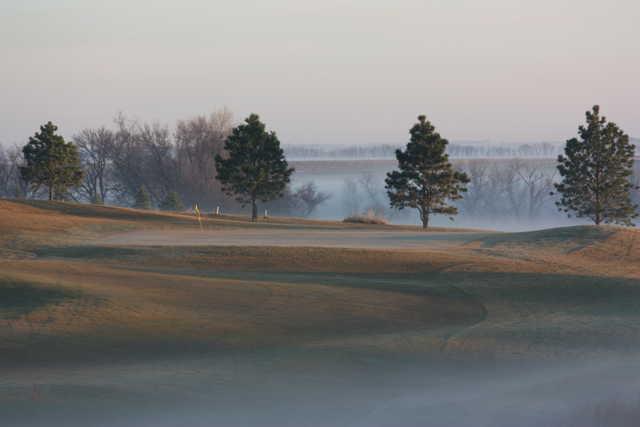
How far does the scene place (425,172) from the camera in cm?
5184

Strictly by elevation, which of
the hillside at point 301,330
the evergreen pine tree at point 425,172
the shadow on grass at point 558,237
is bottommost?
the hillside at point 301,330

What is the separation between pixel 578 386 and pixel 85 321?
686 centimetres

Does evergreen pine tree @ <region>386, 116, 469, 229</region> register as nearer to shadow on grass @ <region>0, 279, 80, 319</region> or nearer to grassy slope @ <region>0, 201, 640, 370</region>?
grassy slope @ <region>0, 201, 640, 370</region>

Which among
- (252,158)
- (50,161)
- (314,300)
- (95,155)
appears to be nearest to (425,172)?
(252,158)

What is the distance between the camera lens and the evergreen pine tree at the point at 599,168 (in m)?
54.2

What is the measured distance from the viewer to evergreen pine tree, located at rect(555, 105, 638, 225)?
5422 centimetres

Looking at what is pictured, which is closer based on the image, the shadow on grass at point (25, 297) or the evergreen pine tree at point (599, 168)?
the shadow on grass at point (25, 297)

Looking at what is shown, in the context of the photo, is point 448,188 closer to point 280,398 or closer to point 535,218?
point 280,398

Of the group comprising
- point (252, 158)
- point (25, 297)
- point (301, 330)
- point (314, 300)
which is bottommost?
point (301, 330)

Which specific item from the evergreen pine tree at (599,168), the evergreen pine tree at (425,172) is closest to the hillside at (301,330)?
the evergreen pine tree at (425,172)

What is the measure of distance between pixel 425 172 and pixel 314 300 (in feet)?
129

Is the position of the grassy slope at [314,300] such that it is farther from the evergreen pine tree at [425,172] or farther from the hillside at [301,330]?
the evergreen pine tree at [425,172]

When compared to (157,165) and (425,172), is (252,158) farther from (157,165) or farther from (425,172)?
(157,165)

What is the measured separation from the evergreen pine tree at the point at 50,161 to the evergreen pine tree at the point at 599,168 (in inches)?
1429
